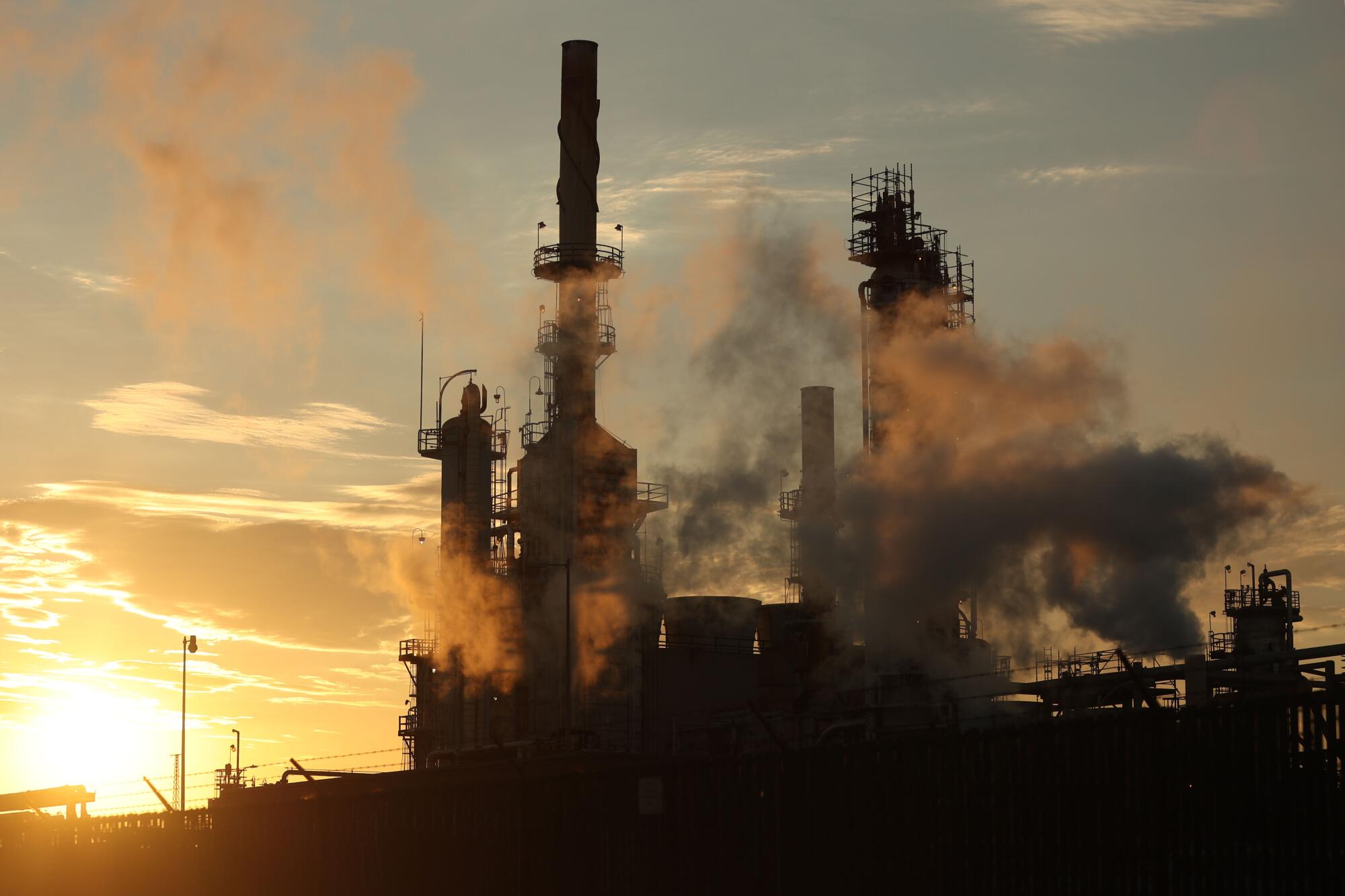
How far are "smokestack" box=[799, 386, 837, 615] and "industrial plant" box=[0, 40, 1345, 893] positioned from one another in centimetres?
13

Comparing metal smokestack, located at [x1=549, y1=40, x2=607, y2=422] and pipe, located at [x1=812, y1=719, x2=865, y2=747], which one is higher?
metal smokestack, located at [x1=549, y1=40, x2=607, y2=422]

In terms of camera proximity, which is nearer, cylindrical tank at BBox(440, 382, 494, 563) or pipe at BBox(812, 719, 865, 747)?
pipe at BBox(812, 719, 865, 747)

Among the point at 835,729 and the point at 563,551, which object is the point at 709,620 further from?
the point at 835,729

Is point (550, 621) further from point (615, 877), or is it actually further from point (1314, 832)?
point (1314, 832)

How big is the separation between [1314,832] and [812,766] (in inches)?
322

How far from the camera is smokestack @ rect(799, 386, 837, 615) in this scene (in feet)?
212

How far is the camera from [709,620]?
73375 mm

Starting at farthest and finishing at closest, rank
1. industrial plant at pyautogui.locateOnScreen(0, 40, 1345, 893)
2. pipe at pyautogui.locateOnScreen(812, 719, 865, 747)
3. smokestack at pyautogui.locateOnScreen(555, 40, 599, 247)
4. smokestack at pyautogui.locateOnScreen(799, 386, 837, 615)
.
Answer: smokestack at pyautogui.locateOnScreen(555, 40, 599, 247), smokestack at pyautogui.locateOnScreen(799, 386, 837, 615), pipe at pyautogui.locateOnScreen(812, 719, 865, 747), industrial plant at pyautogui.locateOnScreen(0, 40, 1345, 893)

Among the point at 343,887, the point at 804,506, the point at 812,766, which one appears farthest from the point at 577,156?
the point at 812,766

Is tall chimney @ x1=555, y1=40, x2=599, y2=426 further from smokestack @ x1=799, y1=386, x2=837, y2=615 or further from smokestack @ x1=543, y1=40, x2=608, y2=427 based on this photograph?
smokestack @ x1=799, y1=386, x2=837, y2=615

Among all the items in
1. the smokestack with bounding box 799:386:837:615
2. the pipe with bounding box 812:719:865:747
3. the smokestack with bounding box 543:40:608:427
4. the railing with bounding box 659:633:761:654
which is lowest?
the pipe with bounding box 812:719:865:747

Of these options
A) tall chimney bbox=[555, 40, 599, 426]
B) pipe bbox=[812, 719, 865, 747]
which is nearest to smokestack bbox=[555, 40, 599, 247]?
tall chimney bbox=[555, 40, 599, 426]

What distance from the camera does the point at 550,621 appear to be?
6800 cm

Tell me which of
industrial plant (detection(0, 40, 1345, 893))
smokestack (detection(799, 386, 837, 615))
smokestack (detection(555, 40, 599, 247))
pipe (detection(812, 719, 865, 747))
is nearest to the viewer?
industrial plant (detection(0, 40, 1345, 893))
